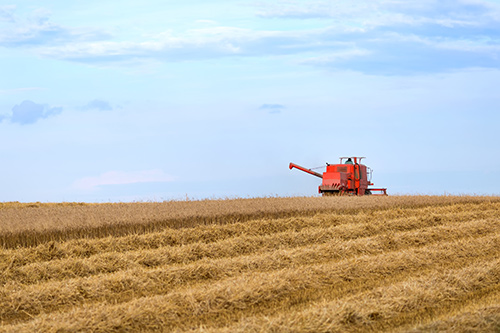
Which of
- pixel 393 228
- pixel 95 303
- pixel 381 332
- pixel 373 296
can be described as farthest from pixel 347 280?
pixel 393 228

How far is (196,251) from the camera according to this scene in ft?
36.9

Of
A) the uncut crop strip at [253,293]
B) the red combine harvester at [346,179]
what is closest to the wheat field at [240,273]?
the uncut crop strip at [253,293]

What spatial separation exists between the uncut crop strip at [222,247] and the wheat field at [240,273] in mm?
32

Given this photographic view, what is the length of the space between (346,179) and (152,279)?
57.9 feet

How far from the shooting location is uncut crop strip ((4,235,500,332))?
6.75m

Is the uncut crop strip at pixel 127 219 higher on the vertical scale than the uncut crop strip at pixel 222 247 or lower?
higher

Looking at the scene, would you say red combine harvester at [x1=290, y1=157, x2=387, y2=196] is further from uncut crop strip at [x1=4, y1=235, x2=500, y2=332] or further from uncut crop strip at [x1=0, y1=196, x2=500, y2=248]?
uncut crop strip at [x1=4, y1=235, x2=500, y2=332]

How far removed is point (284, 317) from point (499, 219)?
12632 millimetres

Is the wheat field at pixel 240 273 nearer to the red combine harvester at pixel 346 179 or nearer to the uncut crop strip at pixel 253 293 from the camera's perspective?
the uncut crop strip at pixel 253 293

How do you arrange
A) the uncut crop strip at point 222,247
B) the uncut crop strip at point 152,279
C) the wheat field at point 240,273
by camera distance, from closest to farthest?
the wheat field at point 240,273 < the uncut crop strip at point 152,279 < the uncut crop strip at point 222,247

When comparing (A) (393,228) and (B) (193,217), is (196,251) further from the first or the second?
(A) (393,228)

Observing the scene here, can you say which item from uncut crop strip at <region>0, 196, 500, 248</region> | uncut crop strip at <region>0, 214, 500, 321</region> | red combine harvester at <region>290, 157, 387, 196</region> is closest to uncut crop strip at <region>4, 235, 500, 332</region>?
uncut crop strip at <region>0, 214, 500, 321</region>

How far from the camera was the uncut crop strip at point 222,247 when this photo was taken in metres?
9.77

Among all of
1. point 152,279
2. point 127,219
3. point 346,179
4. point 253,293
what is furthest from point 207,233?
point 346,179
